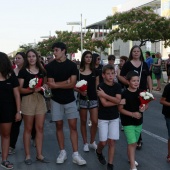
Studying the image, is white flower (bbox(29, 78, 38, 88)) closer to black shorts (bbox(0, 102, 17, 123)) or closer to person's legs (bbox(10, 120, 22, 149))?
black shorts (bbox(0, 102, 17, 123))

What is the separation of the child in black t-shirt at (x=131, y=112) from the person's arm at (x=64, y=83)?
35.4 inches

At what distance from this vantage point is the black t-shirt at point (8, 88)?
554 centimetres

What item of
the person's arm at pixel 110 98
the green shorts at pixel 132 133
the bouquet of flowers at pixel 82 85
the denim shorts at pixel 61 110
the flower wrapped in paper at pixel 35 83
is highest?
the flower wrapped in paper at pixel 35 83

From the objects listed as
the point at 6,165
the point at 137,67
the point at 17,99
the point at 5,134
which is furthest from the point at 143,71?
the point at 6,165

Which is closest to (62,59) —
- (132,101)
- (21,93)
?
(21,93)

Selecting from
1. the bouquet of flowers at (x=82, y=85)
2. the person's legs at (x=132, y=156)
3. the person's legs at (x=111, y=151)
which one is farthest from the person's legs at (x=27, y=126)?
the person's legs at (x=132, y=156)

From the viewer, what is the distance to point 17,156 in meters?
6.51

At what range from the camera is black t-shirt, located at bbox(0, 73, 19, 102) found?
5.54 metres

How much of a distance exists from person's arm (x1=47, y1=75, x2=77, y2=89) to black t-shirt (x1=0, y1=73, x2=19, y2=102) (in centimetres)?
59

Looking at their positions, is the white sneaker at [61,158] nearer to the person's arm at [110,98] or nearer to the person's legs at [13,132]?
the person's legs at [13,132]

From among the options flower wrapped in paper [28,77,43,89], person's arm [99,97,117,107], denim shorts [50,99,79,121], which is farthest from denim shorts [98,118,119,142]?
flower wrapped in paper [28,77,43,89]

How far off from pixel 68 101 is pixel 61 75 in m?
0.44

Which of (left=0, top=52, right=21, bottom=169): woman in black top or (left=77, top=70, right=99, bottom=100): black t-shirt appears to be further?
(left=77, top=70, right=99, bottom=100): black t-shirt

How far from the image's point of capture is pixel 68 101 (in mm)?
6012
